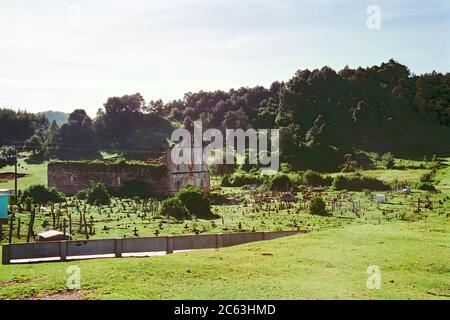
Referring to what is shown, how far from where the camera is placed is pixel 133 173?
54719 millimetres

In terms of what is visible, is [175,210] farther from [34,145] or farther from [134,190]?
[34,145]

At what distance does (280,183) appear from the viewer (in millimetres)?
56094

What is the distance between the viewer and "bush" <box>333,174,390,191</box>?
55.4 meters

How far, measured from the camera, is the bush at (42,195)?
44684 millimetres

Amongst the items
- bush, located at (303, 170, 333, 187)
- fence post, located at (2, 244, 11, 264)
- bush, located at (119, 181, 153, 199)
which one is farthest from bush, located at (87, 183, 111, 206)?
bush, located at (303, 170, 333, 187)

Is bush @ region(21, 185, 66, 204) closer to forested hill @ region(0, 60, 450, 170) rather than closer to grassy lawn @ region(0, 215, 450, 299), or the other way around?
grassy lawn @ region(0, 215, 450, 299)

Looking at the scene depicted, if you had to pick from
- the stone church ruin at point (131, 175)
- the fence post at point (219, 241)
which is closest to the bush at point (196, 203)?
the fence post at point (219, 241)

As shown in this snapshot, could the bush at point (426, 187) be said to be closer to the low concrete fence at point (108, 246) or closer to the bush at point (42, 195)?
the low concrete fence at point (108, 246)

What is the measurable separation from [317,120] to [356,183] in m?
30.7

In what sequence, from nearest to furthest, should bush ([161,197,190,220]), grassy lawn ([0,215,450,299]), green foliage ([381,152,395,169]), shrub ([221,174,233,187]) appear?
grassy lawn ([0,215,450,299]) < bush ([161,197,190,220]) < shrub ([221,174,233,187]) < green foliage ([381,152,395,169])

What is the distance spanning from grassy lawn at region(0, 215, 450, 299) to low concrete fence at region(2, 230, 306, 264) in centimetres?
129

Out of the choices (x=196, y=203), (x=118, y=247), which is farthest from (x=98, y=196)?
(x=118, y=247)

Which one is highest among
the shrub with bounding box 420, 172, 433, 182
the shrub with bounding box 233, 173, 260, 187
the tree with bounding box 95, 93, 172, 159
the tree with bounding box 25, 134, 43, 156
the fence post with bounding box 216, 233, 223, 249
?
the tree with bounding box 95, 93, 172, 159

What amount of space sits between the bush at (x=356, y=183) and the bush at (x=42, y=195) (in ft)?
101
